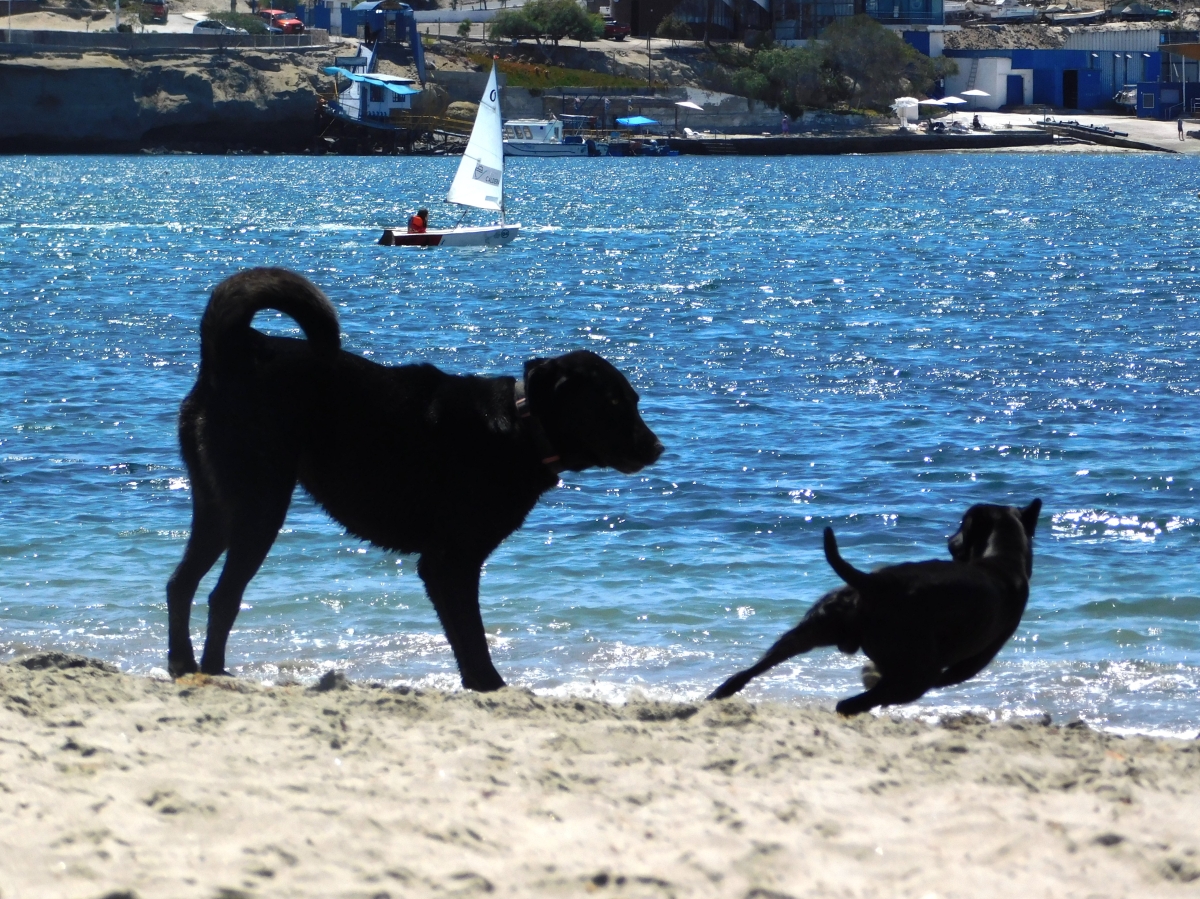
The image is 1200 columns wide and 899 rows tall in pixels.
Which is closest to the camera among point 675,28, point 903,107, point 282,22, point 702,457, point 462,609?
point 462,609

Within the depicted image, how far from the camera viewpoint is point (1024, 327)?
21156 mm

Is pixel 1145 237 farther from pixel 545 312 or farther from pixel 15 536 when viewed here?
pixel 15 536

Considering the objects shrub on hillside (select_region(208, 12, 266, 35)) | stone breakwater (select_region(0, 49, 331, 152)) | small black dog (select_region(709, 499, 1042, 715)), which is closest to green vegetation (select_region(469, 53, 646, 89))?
stone breakwater (select_region(0, 49, 331, 152))

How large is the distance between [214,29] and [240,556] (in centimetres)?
10702

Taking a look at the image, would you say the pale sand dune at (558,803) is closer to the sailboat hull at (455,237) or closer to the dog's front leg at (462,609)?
the dog's front leg at (462,609)

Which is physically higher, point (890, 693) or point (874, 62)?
point (874, 62)

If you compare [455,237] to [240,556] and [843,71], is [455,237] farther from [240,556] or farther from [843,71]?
[843,71]

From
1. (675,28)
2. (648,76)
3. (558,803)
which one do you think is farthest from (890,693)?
(675,28)

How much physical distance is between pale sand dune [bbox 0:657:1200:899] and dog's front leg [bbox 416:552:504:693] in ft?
1.91

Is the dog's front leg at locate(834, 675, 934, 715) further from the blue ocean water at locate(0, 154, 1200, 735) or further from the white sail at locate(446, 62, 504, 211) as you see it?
the white sail at locate(446, 62, 504, 211)

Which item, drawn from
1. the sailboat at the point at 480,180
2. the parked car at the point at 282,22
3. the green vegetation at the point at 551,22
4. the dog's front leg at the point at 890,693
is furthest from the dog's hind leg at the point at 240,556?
the green vegetation at the point at 551,22

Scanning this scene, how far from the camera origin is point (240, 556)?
5.50m

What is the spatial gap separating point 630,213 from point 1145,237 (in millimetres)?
17659

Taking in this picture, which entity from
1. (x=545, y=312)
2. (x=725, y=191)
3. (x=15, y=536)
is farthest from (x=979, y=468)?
(x=725, y=191)
